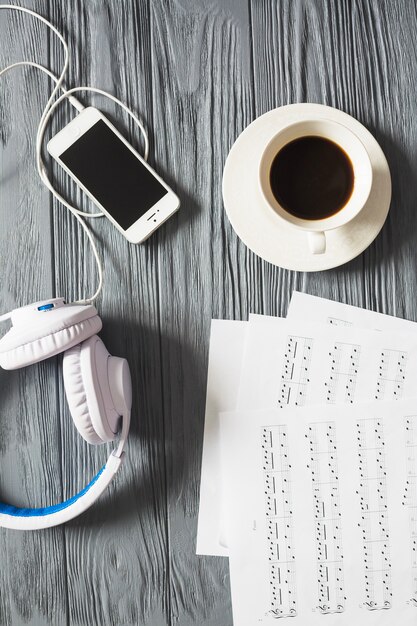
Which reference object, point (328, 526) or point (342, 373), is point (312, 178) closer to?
point (342, 373)

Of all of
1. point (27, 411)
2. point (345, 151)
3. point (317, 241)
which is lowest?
point (27, 411)

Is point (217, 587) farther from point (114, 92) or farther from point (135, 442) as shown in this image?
point (114, 92)

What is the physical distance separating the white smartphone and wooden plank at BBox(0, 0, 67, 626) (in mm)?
50

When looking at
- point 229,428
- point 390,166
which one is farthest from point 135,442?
point 390,166

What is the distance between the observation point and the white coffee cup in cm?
67

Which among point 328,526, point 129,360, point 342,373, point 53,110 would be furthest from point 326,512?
point 53,110

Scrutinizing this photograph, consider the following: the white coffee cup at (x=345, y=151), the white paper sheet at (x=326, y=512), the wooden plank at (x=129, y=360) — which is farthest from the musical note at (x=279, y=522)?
the white coffee cup at (x=345, y=151)

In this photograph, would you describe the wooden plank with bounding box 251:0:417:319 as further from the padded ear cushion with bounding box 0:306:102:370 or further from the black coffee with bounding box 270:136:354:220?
the padded ear cushion with bounding box 0:306:102:370

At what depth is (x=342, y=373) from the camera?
74cm

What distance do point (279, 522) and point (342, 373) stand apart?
190 mm

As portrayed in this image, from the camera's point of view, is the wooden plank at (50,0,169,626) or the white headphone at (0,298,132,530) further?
the wooden plank at (50,0,169,626)

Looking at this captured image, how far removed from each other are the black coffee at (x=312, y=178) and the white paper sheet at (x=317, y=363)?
139mm

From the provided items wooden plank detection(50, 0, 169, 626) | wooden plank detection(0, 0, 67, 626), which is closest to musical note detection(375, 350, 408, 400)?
wooden plank detection(50, 0, 169, 626)

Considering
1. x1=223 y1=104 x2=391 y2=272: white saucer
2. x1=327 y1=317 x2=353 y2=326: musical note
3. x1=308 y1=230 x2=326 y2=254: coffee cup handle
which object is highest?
x1=223 y1=104 x2=391 y2=272: white saucer
